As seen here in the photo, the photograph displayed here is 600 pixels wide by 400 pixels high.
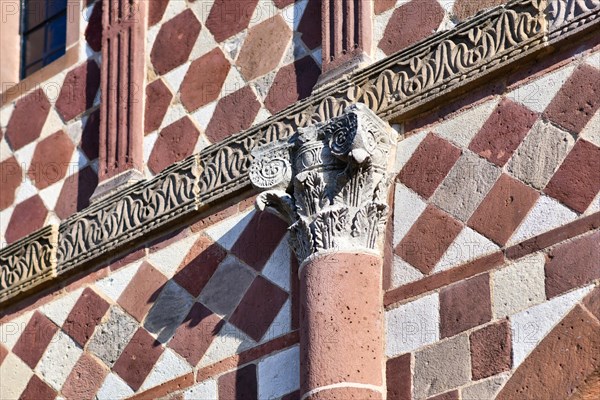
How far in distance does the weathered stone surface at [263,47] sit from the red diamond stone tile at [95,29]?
1079 millimetres

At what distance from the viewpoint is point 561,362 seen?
6.13m

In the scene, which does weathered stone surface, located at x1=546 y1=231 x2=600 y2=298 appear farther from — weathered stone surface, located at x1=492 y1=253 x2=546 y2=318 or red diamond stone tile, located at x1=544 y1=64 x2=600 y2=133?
red diamond stone tile, located at x1=544 y1=64 x2=600 y2=133

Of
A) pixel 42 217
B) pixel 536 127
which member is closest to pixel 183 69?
pixel 42 217

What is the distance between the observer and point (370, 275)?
6.72 metres

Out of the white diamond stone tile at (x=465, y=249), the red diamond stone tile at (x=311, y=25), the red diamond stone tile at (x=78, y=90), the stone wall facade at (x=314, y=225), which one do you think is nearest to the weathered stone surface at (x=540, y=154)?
the stone wall facade at (x=314, y=225)

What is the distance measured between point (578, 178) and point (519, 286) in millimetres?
437

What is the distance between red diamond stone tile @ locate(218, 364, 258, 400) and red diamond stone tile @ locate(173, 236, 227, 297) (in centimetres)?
46

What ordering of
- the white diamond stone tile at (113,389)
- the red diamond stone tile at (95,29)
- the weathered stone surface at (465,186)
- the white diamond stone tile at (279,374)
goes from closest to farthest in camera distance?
the weathered stone surface at (465,186)
the white diamond stone tile at (279,374)
the white diamond stone tile at (113,389)
the red diamond stone tile at (95,29)

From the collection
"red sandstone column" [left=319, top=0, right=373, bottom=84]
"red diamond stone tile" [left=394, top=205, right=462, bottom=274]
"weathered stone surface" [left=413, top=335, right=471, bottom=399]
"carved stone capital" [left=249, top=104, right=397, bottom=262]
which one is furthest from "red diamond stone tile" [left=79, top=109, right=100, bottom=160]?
"weathered stone surface" [left=413, top=335, right=471, bottom=399]

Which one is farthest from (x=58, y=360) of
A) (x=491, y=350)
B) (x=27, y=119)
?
(x=491, y=350)

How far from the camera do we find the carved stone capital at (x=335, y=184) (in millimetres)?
6770

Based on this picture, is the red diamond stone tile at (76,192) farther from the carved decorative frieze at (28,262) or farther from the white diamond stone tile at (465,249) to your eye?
the white diamond stone tile at (465,249)

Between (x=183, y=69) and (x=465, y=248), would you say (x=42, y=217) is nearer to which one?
(x=183, y=69)

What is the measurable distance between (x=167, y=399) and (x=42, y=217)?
1.51 meters
